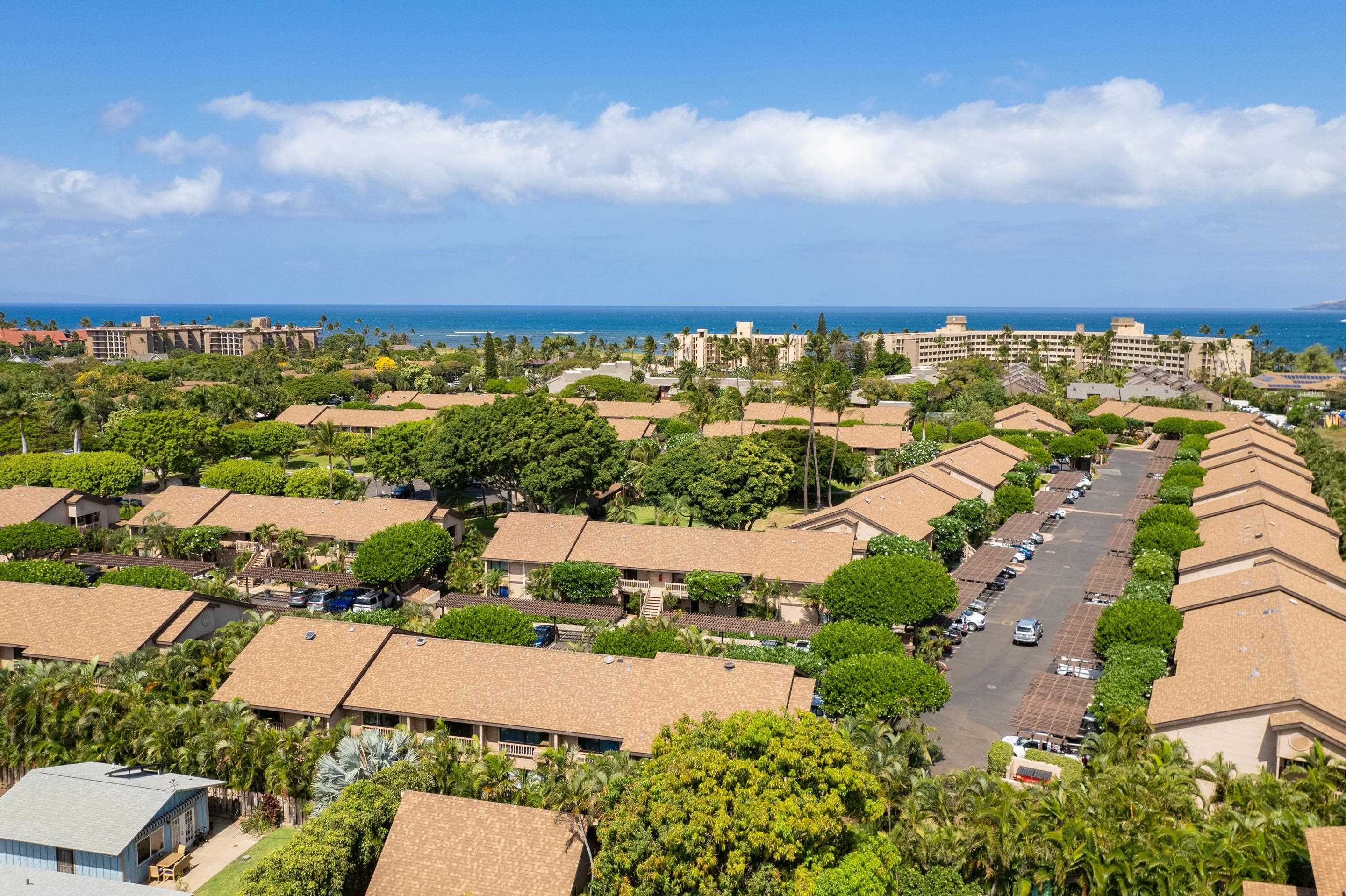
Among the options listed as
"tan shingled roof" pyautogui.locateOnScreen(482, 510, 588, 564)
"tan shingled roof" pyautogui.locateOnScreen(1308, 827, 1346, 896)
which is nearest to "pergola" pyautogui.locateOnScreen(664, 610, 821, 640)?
"tan shingled roof" pyautogui.locateOnScreen(482, 510, 588, 564)

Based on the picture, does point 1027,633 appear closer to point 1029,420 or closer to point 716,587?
point 716,587

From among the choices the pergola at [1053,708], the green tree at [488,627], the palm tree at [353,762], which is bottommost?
the pergola at [1053,708]

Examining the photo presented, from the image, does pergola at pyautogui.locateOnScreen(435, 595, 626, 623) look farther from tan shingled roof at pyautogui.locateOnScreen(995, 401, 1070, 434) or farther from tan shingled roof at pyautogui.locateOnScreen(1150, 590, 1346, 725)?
tan shingled roof at pyautogui.locateOnScreen(995, 401, 1070, 434)

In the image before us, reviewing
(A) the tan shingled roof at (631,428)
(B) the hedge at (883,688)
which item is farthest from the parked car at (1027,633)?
(A) the tan shingled roof at (631,428)

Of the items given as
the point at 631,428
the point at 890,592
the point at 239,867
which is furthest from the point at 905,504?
the point at 239,867

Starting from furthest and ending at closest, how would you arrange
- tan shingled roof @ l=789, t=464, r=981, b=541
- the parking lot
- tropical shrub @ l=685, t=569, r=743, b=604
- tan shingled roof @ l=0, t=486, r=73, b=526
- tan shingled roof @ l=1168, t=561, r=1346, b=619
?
tan shingled roof @ l=0, t=486, r=73, b=526 → tan shingled roof @ l=789, t=464, r=981, b=541 → tropical shrub @ l=685, t=569, r=743, b=604 → tan shingled roof @ l=1168, t=561, r=1346, b=619 → the parking lot

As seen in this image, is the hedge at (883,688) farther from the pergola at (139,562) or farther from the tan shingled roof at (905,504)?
the pergola at (139,562)
